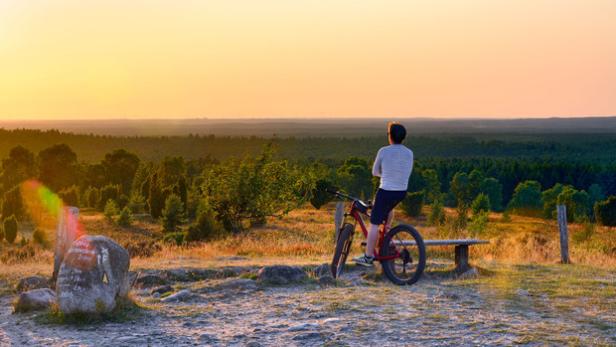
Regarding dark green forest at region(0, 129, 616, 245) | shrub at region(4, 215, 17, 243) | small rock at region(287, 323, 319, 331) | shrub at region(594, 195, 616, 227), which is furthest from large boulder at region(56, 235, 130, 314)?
shrub at region(594, 195, 616, 227)

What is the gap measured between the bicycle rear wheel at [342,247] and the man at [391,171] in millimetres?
919

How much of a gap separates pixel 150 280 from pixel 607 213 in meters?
74.8

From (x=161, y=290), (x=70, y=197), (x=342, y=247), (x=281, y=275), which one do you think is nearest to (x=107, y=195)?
(x=70, y=197)

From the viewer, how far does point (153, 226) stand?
73438 mm

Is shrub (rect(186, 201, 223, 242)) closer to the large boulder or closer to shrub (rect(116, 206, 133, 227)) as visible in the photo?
shrub (rect(116, 206, 133, 227))

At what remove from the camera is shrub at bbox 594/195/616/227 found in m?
80.0

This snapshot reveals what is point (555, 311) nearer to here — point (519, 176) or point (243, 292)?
point (243, 292)

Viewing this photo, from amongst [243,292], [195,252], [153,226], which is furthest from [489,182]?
[243,292]

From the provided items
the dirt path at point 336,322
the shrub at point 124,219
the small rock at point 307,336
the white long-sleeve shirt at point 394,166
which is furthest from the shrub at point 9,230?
the small rock at point 307,336

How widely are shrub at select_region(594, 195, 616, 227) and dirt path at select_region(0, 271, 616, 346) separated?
73.3 metres

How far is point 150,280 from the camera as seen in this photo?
14.7m

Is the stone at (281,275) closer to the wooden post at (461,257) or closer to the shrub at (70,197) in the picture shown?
the wooden post at (461,257)

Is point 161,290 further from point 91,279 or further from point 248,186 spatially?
point 248,186

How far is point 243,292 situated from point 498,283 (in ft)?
15.2
